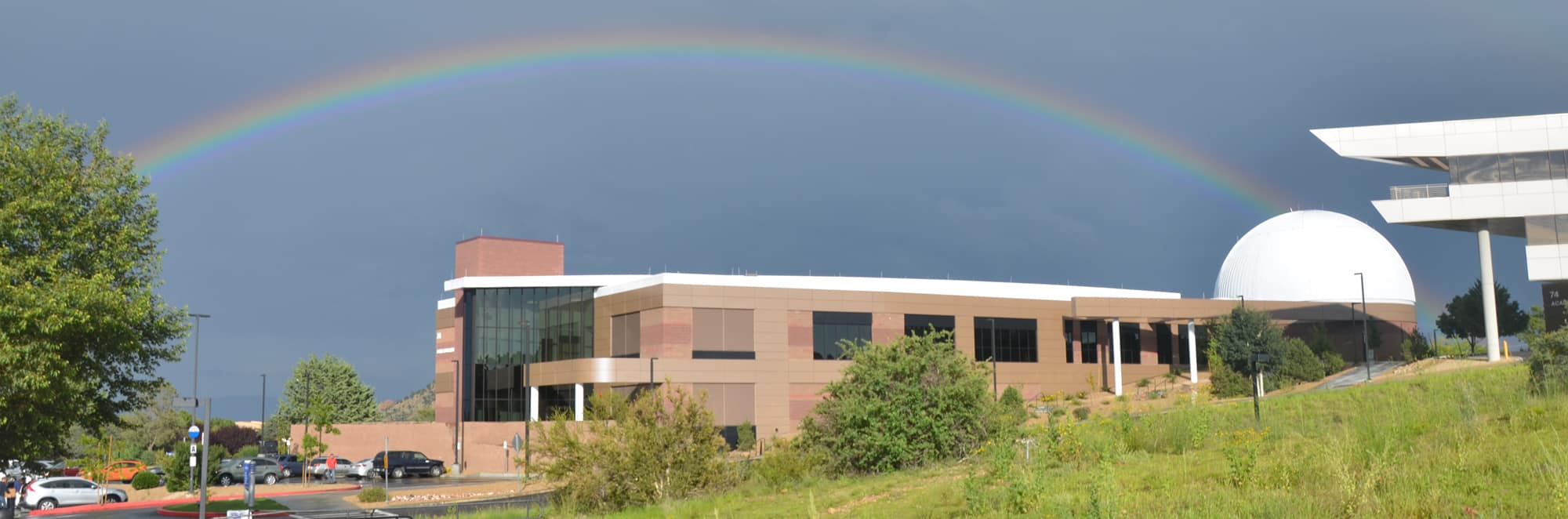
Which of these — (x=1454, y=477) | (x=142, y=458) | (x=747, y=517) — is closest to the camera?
(x=1454, y=477)

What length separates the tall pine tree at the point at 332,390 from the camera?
312 feet

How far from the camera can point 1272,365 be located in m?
63.8

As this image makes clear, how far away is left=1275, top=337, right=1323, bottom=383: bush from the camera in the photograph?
6250 centimetres

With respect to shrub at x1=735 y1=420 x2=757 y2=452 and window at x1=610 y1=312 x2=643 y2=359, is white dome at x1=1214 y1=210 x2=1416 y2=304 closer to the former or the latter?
shrub at x1=735 y1=420 x2=757 y2=452

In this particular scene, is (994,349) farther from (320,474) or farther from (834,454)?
(834,454)

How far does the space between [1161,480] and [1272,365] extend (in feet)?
187

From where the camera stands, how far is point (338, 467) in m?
64.8

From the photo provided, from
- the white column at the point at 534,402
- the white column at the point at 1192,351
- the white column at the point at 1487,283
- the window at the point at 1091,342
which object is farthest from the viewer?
the window at the point at 1091,342

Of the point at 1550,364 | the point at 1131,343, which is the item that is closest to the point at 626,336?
the point at 1131,343

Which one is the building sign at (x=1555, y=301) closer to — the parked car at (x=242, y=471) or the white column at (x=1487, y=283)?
the white column at (x=1487, y=283)

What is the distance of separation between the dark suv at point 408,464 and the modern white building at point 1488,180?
51.6 metres

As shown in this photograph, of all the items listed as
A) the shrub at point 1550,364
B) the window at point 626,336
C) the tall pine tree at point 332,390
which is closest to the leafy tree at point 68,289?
the shrub at point 1550,364

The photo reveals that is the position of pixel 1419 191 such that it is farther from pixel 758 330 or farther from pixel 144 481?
pixel 144 481

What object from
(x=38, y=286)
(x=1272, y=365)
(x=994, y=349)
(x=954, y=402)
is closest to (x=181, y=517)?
(x=38, y=286)
